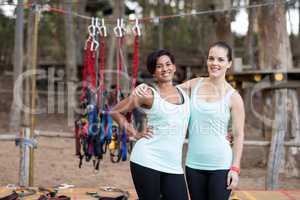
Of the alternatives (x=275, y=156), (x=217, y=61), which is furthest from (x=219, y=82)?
(x=275, y=156)

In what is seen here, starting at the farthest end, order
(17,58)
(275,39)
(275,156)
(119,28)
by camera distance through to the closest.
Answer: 1. (17,58)
2. (275,39)
3. (275,156)
4. (119,28)

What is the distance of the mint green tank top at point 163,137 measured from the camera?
1.70m

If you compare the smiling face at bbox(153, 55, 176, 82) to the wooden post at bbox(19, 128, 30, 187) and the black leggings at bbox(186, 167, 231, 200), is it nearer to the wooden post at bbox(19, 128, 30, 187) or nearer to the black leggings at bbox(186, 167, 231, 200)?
the black leggings at bbox(186, 167, 231, 200)

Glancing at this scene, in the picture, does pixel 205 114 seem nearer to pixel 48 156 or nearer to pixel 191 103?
pixel 191 103

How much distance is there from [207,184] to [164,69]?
1.76 feet

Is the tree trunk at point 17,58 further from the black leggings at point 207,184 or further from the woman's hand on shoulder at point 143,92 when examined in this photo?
the black leggings at point 207,184

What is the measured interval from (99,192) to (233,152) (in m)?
1.57

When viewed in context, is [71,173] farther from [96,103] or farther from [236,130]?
[236,130]

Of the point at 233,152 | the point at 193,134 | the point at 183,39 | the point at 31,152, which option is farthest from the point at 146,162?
the point at 183,39

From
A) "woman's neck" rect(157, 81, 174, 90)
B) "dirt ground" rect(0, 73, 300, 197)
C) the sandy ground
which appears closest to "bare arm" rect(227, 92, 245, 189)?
"woman's neck" rect(157, 81, 174, 90)

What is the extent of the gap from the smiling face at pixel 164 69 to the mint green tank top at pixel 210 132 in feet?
0.52

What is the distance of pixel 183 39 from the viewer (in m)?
21.4

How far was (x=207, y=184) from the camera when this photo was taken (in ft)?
5.98

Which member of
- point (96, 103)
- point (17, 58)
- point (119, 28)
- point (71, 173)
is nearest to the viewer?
point (119, 28)
